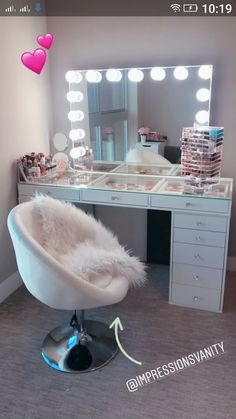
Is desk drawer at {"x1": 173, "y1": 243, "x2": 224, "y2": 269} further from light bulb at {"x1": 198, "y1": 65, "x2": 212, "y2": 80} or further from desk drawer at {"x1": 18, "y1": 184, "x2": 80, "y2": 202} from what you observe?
light bulb at {"x1": 198, "y1": 65, "x2": 212, "y2": 80}

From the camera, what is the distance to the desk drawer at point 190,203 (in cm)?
223

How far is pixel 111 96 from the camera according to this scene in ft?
9.41

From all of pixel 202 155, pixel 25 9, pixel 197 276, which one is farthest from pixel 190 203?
pixel 25 9

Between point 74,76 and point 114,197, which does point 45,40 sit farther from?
point 114,197

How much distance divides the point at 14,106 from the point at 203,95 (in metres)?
1.35

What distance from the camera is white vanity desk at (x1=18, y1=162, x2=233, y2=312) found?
229cm

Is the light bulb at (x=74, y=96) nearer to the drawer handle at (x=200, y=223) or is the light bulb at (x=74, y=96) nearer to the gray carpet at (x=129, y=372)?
the drawer handle at (x=200, y=223)

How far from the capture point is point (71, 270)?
6.00 ft

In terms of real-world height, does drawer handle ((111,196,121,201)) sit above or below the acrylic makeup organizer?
below

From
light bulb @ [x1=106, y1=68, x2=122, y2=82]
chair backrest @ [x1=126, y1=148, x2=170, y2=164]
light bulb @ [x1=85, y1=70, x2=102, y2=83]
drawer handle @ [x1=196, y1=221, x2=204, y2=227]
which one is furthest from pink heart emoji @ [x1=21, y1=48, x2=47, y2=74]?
drawer handle @ [x1=196, y1=221, x2=204, y2=227]

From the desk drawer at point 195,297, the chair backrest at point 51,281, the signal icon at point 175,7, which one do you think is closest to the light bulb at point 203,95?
the signal icon at point 175,7

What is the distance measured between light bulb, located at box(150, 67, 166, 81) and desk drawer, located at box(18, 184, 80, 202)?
3.39ft

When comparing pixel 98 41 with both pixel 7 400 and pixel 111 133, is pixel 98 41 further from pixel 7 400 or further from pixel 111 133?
pixel 7 400

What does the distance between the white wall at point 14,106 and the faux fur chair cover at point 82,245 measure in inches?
24.8
